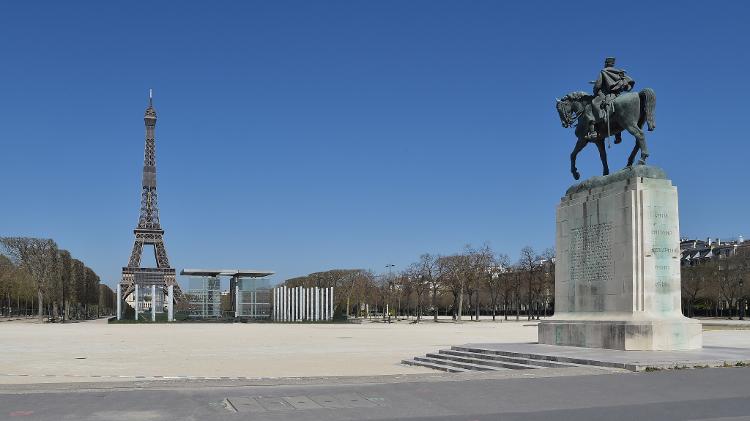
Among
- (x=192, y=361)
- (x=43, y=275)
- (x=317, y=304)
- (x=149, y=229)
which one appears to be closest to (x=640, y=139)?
(x=192, y=361)

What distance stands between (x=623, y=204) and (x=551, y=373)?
848 centimetres

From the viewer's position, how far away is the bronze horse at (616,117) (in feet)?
77.2

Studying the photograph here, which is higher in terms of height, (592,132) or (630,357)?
(592,132)

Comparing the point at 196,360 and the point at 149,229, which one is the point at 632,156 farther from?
the point at 149,229

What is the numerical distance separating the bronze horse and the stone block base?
513cm

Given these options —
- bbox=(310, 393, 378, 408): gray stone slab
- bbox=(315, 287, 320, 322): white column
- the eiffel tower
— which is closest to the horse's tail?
bbox=(310, 393, 378, 408): gray stone slab

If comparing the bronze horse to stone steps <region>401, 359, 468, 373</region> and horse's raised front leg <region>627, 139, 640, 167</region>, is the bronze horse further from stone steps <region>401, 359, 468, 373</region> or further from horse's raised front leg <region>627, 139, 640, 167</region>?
stone steps <region>401, 359, 468, 373</region>

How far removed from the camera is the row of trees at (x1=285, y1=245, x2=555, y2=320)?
93562 millimetres

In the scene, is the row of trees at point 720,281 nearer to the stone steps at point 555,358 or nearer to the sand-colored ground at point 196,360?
the sand-colored ground at point 196,360

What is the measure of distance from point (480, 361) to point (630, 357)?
14.7 ft

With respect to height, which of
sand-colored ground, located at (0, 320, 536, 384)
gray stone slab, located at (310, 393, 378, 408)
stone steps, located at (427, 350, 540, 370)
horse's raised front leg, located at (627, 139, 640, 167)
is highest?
horse's raised front leg, located at (627, 139, 640, 167)

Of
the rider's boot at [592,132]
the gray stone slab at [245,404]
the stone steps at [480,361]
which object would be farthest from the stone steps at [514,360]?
the gray stone slab at [245,404]

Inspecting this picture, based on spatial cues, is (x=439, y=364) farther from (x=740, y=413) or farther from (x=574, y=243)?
(x=740, y=413)

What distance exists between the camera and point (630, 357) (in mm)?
18656
